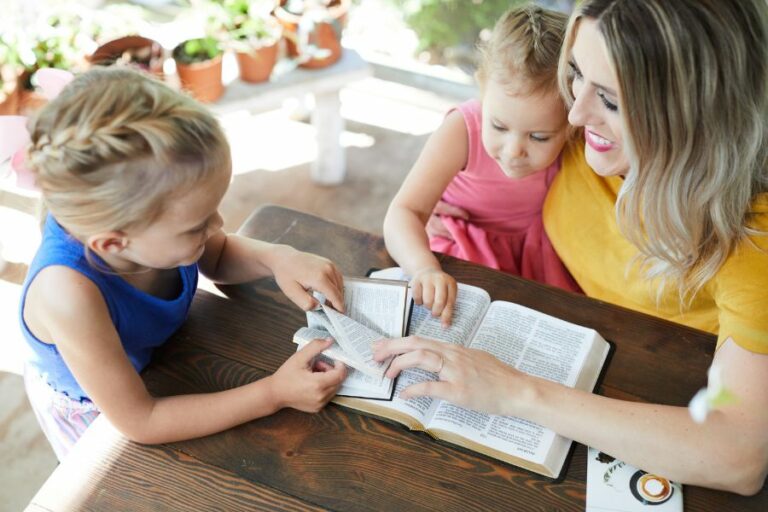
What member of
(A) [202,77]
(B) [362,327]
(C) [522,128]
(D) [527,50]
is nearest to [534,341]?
(B) [362,327]

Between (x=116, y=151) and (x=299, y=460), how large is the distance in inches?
19.3

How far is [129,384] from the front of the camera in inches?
43.4

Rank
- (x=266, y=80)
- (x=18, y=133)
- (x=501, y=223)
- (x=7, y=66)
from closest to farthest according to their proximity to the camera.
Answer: (x=18, y=133) → (x=501, y=223) → (x=7, y=66) → (x=266, y=80)

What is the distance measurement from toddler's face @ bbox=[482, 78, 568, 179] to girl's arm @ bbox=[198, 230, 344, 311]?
395mm

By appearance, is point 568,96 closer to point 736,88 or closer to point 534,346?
point 736,88

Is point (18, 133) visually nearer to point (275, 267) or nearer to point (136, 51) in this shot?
point (275, 267)

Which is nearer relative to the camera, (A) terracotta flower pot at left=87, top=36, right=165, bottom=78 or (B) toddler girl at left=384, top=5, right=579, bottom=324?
(B) toddler girl at left=384, top=5, right=579, bottom=324

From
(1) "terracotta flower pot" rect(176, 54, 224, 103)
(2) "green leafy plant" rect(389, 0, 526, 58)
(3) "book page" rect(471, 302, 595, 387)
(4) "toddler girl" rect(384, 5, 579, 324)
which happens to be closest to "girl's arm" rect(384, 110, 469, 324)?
(4) "toddler girl" rect(384, 5, 579, 324)

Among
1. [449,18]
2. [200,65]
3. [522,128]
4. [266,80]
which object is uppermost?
[522,128]

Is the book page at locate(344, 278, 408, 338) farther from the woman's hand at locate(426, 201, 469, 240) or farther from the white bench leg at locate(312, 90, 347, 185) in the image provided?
the white bench leg at locate(312, 90, 347, 185)

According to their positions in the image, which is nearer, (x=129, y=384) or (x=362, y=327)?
(x=129, y=384)

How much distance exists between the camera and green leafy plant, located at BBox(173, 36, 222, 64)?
2295mm

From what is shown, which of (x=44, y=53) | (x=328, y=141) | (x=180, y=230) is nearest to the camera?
(x=180, y=230)

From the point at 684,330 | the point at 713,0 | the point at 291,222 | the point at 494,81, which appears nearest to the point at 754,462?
the point at 684,330
